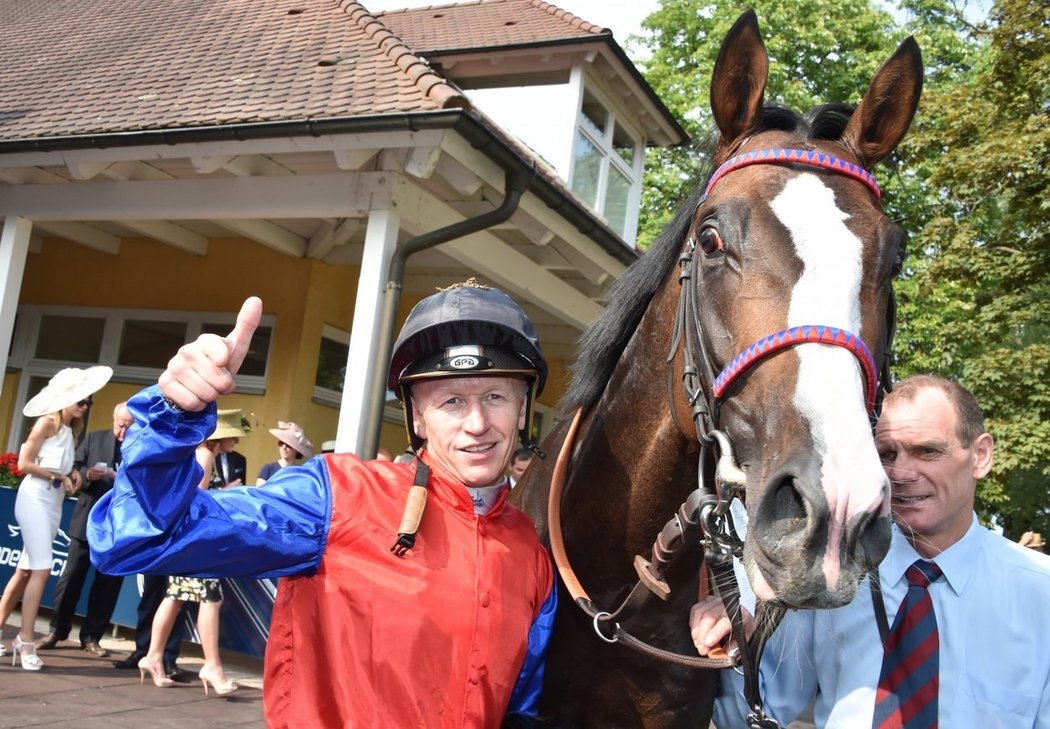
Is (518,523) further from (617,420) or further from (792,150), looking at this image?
(792,150)

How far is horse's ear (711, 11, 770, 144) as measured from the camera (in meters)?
1.92

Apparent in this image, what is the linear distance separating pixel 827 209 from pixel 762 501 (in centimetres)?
59

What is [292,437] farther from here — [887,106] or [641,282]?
[887,106]

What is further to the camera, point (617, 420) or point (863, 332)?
point (617, 420)

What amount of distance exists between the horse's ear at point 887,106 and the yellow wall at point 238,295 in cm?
768

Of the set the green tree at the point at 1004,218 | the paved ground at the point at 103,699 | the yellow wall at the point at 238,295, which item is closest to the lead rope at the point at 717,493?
the paved ground at the point at 103,699

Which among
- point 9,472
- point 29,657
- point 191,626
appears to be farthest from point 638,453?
point 9,472

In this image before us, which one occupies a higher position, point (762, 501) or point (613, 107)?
point (613, 107)

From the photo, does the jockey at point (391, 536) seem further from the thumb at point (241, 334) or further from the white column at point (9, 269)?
the white column at point (9, 269)

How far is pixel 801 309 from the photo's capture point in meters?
1.56

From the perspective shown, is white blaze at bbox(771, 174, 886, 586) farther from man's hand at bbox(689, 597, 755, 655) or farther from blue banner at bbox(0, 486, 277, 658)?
blue banner at bbox(0, 486, 277, 658)

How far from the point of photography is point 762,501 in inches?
57.2

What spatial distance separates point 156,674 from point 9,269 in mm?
4100

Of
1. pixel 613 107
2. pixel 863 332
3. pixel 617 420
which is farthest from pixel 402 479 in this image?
pixel 613 107
